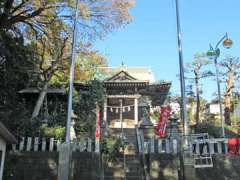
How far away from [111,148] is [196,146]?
4103 millimetres

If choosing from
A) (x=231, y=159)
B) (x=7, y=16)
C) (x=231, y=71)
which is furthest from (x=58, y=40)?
(x=231, y=71)

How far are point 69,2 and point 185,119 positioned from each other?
9.30 meters

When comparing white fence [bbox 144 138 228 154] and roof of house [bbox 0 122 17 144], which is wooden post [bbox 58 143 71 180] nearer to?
roof of house [bbox 0 122 17 144]

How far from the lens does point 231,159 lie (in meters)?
11.9

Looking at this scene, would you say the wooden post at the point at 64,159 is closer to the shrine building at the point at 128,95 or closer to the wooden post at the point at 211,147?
the wooden post at the point at 211,147

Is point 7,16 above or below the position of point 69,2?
below

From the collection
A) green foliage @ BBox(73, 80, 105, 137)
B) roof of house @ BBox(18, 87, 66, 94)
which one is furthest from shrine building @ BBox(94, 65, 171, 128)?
roof of house @ BBox(18, 87, 66, 94)

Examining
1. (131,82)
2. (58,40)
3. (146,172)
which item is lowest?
(146,172)

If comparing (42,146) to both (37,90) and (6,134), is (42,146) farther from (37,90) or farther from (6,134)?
(37,90)

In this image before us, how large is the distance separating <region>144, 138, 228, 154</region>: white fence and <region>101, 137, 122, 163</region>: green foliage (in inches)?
69.3

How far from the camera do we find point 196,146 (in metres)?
11.9

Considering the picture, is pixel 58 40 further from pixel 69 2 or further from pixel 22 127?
pixel 22 127

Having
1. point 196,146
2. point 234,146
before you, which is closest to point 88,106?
point 196,146

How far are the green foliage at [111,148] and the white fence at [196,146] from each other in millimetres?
1761
